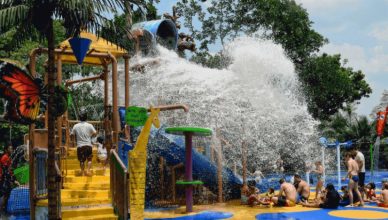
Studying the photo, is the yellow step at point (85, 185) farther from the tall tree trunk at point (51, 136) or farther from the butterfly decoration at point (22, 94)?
the butterfly decoration at point (22, 94)

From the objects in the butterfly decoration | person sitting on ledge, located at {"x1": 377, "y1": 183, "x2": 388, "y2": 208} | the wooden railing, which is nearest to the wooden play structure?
the wooden railing

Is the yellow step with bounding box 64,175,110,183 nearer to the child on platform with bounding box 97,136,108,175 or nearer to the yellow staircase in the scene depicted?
the yellow staircase

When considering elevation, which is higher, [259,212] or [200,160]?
[200,160]

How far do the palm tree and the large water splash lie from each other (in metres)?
6.77

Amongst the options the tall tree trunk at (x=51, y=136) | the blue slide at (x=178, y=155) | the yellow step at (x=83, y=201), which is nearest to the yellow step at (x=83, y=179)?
the yellow step at (x=83, y=201)

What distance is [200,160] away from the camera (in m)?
13.6

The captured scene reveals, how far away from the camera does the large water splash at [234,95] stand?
14.8m

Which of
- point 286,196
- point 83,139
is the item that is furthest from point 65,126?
point 286,196

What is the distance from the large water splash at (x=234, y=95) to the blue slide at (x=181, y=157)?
85 centimetres

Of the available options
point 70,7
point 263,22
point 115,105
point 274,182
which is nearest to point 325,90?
point 263,22

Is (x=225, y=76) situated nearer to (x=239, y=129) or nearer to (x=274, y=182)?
(x=239, y=129)

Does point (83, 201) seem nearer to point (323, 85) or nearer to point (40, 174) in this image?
point (40, 174)

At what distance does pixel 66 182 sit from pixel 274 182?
1164cm

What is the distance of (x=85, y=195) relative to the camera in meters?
9.48
